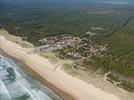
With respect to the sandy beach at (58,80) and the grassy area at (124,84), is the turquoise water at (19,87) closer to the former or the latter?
the sandy beach at (58,80)

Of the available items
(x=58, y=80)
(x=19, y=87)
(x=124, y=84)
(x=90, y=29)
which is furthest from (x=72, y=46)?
(x=124, y=84)

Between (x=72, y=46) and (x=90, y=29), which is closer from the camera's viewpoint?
(x=72, y=46)

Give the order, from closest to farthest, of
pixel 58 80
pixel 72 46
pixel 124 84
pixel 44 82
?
pixel 124 84, pixel 58 80, pixel 44 82, pixel 72 46

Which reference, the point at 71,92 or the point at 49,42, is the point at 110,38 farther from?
the point at 71,92

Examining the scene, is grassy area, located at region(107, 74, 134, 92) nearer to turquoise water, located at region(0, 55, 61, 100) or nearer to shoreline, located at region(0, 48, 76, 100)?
shoreline, located at region(0, 48, 76, 100)

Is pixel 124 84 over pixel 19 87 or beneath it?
over

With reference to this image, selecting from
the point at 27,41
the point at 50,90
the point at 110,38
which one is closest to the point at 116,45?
the point at 110,38

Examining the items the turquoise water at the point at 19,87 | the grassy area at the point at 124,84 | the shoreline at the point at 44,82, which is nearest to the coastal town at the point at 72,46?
the shoreline at the point at 44,82

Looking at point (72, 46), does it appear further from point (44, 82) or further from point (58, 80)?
point (58, 80)
